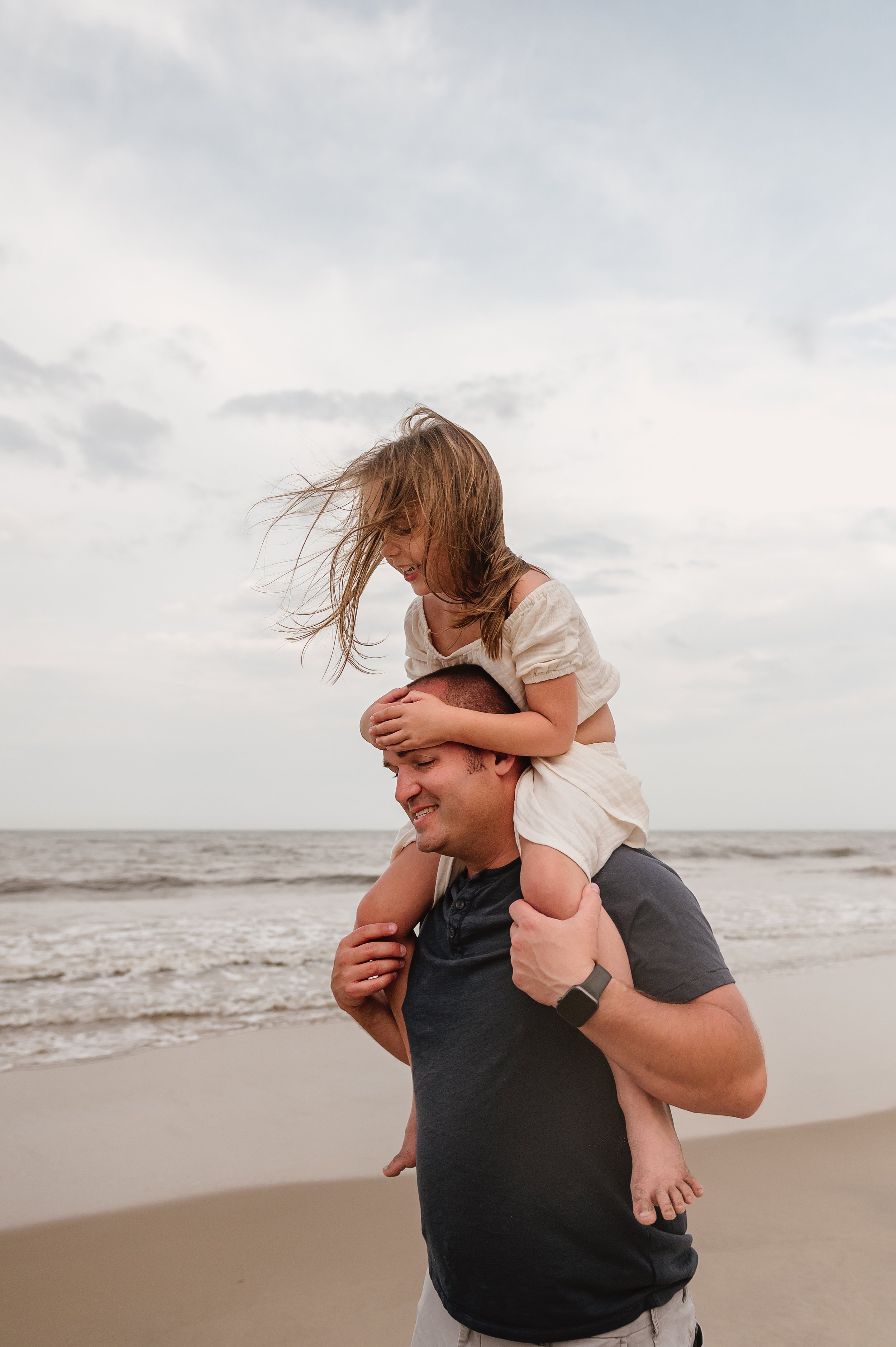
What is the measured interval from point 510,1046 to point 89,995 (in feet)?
21.1

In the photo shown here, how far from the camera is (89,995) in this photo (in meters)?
7.08

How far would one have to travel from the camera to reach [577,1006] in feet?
4.92

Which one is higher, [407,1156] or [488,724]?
[488,724]

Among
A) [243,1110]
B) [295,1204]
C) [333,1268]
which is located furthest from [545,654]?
[243,1110]

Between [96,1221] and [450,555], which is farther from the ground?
[450,555]

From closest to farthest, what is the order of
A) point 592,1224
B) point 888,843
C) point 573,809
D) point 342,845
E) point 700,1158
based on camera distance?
point 592,1224, point 573,809, point 700,1158, point 342,845, point 888,843

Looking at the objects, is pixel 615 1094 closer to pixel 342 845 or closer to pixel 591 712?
pixel 591 712

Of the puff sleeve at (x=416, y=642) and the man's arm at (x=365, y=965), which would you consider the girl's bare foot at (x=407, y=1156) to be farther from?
the puff sleeve at (x=416, y=642)

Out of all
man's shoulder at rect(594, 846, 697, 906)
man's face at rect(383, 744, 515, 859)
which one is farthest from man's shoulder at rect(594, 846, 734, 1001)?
man's face at rect(383, 744, 515, 859)

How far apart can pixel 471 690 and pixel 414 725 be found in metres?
0.27

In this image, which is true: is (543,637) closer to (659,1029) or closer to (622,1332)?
(659,1029)

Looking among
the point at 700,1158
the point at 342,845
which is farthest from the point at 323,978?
the point at 342,845

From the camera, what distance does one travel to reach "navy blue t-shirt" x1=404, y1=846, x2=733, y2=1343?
1.55 meters

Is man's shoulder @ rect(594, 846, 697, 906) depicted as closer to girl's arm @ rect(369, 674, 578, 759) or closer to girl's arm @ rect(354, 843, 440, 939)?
girl's arm @ rect(369, 674, 578, 759)
